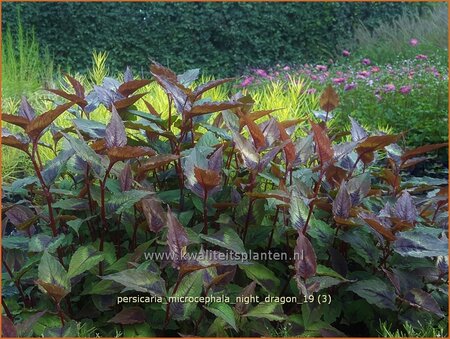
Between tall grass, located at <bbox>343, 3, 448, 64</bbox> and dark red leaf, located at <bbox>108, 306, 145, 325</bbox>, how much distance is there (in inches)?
308

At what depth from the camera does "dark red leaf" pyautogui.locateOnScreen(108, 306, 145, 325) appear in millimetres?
1408

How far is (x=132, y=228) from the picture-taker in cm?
160

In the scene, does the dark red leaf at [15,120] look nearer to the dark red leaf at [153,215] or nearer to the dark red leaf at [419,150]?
the dark red leaf at [153,215]

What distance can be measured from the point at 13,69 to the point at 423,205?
4.95 m

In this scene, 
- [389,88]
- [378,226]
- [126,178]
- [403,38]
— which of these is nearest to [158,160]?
[126,178]

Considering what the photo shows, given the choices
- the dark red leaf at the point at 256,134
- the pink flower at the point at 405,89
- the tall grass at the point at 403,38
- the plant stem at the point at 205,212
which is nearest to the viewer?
the plant stem at the point at 205,212

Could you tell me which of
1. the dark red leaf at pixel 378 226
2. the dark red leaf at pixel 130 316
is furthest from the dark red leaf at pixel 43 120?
the dark red leaf at pixel 378 226

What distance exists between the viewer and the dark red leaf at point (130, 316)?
1.41 metres

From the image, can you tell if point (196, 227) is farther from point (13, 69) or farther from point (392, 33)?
point (392, 33)

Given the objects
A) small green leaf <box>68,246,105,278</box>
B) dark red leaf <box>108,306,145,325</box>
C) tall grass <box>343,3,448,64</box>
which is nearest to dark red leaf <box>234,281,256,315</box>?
dark red leaf <box>108,306,145,325</box>

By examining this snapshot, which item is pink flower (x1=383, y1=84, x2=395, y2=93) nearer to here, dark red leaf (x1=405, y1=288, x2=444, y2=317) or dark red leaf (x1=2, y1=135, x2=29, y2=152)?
dark red leaf (x1=405, y1=288, x2=444, y2=317)

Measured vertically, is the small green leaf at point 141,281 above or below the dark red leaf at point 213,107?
below

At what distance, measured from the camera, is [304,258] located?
1.37m

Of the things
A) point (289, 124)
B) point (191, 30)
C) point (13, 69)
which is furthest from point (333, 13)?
point (289, 124)
